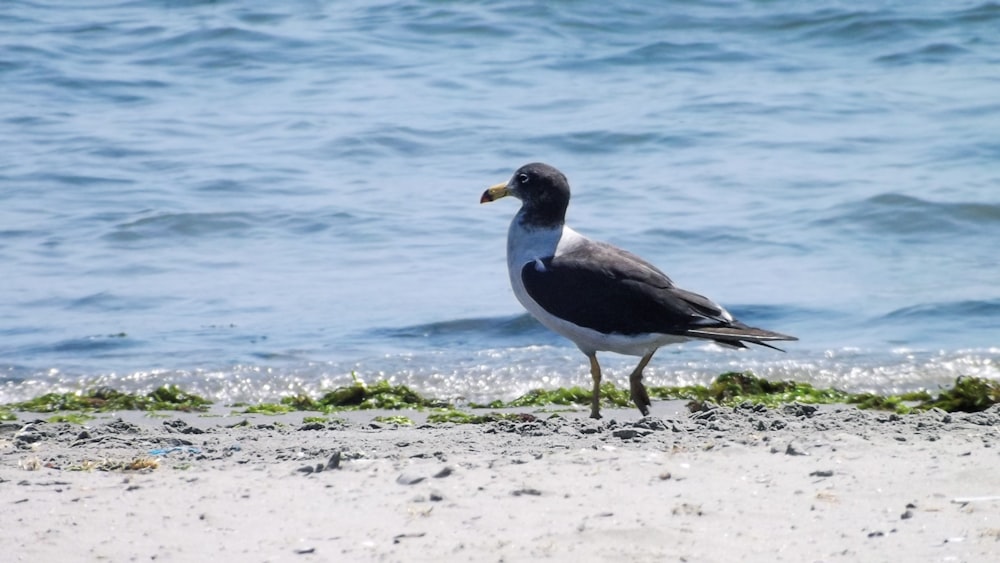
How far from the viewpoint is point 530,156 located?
13969mm

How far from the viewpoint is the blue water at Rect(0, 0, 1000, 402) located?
8.80 m

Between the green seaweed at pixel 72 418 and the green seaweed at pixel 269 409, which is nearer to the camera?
the green seaweed at pixel 72 418

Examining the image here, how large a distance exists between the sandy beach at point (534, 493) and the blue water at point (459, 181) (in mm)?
2539

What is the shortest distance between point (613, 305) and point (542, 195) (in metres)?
0.82

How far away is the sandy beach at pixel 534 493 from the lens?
4.11 meters

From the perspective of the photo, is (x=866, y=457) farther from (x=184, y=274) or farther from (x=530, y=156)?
(x=530, y=156)

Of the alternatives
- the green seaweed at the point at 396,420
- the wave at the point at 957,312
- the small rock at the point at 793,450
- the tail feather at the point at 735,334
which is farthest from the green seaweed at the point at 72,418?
the wave at the point at 957,312

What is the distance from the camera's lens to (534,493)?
4.57m

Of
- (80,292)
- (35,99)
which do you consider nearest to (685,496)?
(80,292)

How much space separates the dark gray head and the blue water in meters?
1.28

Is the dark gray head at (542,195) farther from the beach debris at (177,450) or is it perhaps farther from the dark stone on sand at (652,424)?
the beach debris at (177,450)

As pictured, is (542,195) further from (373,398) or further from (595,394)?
(373,398)

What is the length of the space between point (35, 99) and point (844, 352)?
34.9 feet

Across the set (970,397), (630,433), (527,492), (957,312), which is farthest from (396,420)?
(957,312)
